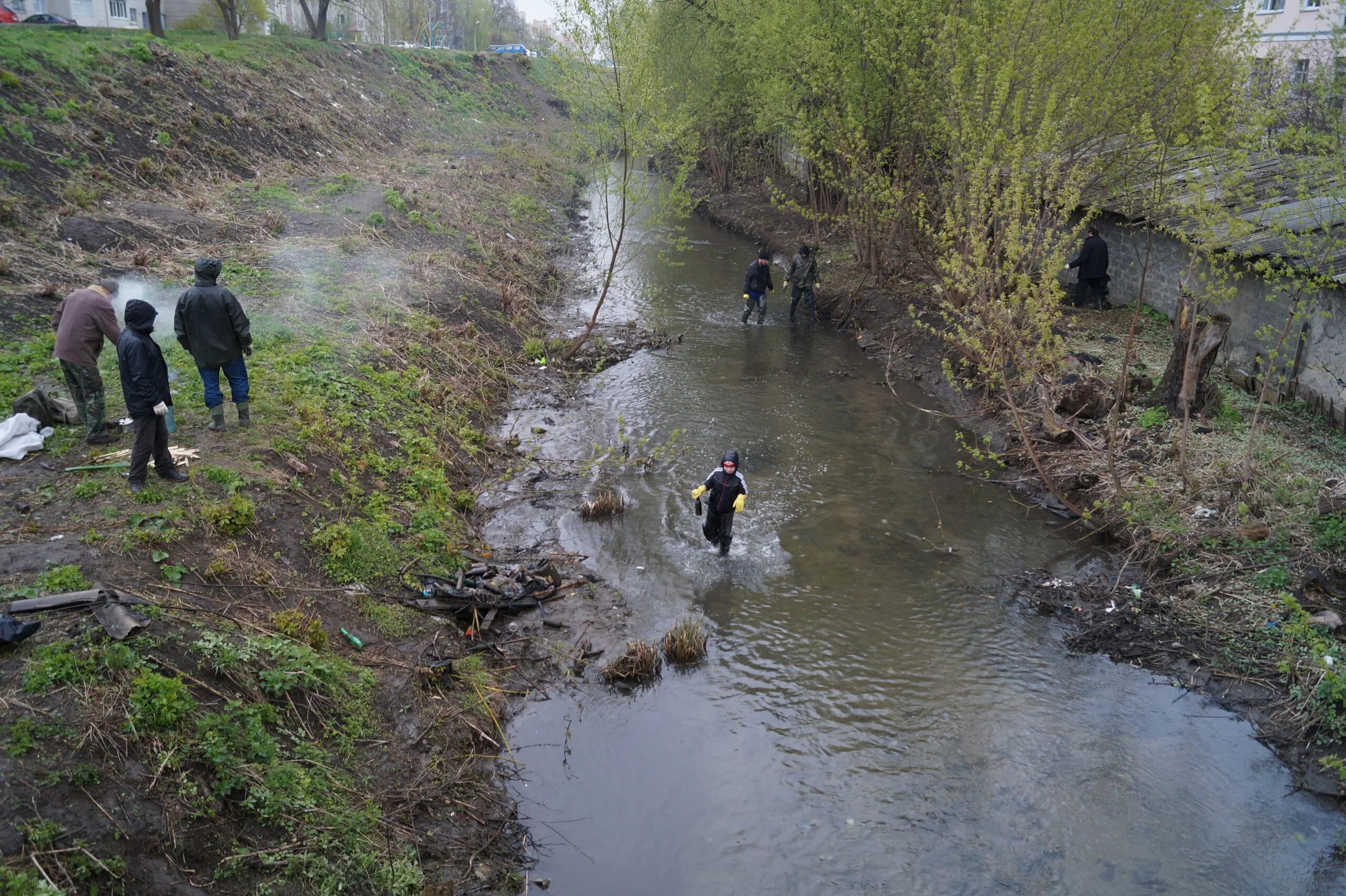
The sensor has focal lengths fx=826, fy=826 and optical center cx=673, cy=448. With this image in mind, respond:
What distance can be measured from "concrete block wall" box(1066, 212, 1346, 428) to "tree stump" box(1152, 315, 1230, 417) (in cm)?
68

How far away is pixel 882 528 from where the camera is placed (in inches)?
456

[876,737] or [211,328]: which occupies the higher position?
A: [211,328]

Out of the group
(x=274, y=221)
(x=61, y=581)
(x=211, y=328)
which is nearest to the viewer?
(x=61, y=581)

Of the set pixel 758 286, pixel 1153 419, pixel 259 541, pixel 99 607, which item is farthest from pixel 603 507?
pixel 758 286

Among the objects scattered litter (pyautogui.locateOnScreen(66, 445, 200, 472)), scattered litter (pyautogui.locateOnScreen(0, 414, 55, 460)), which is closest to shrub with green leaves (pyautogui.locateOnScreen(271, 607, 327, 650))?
scattered litter (pyautogui.locateOnScreen(66, 445, 200, 472))

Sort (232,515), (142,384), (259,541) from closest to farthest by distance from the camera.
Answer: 1. (142,384)
2. (232,515)
3. (259,541)

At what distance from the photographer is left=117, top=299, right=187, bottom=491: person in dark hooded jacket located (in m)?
7.55

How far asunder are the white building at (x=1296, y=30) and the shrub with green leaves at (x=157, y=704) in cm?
2909

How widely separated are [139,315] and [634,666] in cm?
575

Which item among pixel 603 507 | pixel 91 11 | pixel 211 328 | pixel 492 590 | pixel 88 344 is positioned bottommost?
pixel 492 590

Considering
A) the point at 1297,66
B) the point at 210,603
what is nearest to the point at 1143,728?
the point at 210,603

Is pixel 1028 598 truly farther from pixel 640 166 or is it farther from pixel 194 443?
pixel 640 166

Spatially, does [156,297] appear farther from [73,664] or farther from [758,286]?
[758,286]

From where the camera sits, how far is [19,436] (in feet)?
27.0
